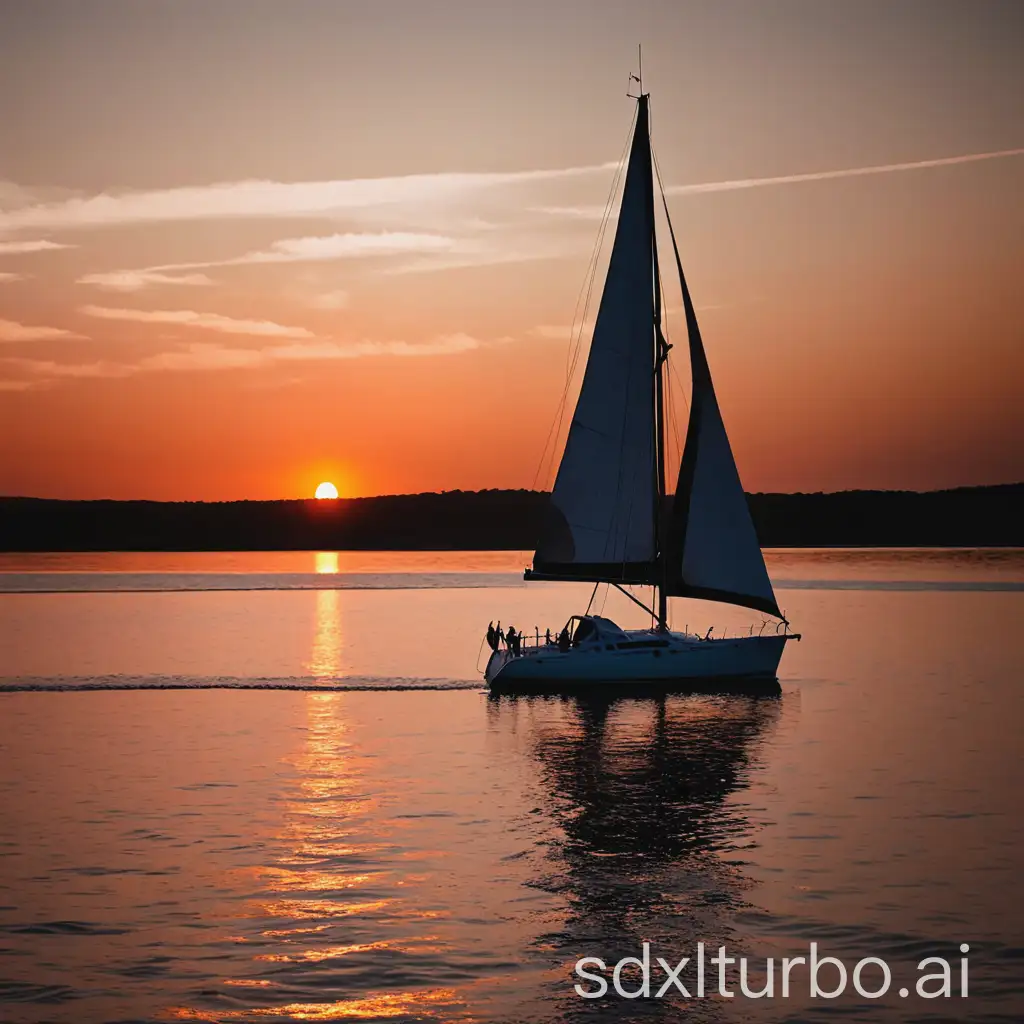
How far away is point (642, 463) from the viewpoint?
54125 mm

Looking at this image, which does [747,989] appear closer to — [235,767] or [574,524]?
[235,767]

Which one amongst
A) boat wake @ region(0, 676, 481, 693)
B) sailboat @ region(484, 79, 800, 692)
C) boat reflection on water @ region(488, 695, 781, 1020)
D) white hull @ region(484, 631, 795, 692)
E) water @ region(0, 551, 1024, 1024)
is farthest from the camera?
boat wake @ region(0, 676, 481, 693)

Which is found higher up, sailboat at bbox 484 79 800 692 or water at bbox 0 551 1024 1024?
sailboat at bbox 484 79 800 692

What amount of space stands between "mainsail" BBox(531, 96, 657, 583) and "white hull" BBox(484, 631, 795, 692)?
143 inches

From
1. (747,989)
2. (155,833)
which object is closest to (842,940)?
(747,989)

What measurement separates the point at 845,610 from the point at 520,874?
95.5 meters

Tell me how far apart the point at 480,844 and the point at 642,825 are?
12.5 feet

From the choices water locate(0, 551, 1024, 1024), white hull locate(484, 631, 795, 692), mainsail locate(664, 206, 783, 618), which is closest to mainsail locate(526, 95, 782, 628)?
mainsail locate(664, 206, 783, 618)

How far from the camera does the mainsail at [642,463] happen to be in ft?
177

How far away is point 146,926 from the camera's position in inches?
844

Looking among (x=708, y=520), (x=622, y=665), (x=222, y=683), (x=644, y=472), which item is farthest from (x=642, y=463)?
(x=222, y=683)

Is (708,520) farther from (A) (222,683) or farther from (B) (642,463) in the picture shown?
(A) (222,683)

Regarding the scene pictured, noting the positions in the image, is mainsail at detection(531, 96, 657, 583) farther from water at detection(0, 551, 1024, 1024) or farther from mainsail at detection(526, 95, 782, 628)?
water at detection(0, 551, 1024, 1024)

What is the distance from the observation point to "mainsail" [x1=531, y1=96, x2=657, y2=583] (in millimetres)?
53812
